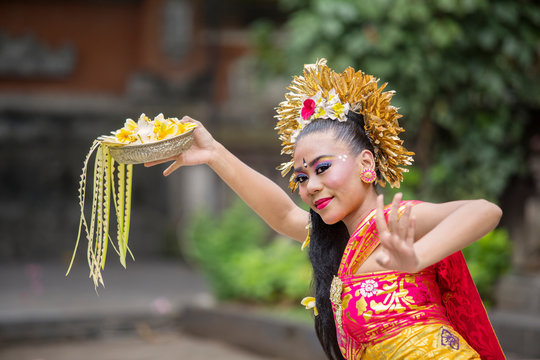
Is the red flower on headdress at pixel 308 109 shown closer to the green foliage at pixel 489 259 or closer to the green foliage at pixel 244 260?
the green foliage at pixel 489 259

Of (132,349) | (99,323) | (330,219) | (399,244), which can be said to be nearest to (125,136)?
(330,219)

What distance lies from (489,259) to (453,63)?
195 cm

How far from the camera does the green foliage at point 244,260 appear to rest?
6777 mm

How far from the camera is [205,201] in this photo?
13781mm

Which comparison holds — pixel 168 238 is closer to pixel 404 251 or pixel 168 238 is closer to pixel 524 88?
pixel 524 88

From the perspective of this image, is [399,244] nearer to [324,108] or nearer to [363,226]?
[363,226]

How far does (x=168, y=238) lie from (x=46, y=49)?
4.28 m

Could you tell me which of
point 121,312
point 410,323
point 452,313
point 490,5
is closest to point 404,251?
point 410,323

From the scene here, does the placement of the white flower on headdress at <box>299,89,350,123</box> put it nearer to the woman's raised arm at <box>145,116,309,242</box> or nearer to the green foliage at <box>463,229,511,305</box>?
the woman's raised arm at <box>145,116,309,242</box>

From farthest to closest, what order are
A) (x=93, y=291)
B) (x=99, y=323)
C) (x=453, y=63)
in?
1. (x=93, y=291)
2. (x=99, y=323)
3. (x=453, y=63)

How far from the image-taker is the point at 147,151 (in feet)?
7.11

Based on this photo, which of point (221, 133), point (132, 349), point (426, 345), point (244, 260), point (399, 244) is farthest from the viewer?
point (221, 133)

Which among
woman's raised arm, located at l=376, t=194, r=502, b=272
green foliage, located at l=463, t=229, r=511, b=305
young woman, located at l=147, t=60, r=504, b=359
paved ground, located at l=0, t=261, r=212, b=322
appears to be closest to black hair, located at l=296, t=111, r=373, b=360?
young woman, located at l=147, t=60, r=504, b=359

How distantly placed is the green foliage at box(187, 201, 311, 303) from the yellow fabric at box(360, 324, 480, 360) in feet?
14.7
